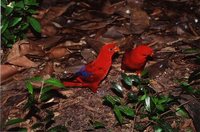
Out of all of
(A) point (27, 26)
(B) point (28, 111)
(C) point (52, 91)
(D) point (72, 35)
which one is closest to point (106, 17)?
(D) point (72, 35)

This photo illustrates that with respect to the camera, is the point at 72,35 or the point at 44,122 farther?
the point at 72,35

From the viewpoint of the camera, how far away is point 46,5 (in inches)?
212

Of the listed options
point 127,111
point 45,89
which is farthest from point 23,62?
point 127,111

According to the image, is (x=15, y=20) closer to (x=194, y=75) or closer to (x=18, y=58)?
(x=18, y=58)

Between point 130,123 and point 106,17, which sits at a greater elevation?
point 106,17

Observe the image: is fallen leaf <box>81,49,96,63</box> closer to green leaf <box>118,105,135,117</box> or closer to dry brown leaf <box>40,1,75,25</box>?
dry brown leaf <box>40,1,75,25</box>

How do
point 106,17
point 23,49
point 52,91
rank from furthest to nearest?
point 106,17, point 23,49, point 52,91

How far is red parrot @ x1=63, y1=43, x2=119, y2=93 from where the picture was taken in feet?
13.4

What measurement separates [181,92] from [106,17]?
5.70 ft

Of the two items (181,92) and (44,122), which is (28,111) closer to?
(44,122)

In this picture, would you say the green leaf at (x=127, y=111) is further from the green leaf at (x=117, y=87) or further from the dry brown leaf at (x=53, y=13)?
the dry brown leaf at (x=53, y=13)

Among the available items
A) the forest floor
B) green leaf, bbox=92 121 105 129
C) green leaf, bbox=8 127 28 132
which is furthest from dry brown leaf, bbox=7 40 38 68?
green leaf, bbox=92 121 105 129

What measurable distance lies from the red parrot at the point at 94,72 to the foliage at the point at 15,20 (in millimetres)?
884

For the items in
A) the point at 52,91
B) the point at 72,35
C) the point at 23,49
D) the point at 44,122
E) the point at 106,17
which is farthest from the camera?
the point at 106,17
